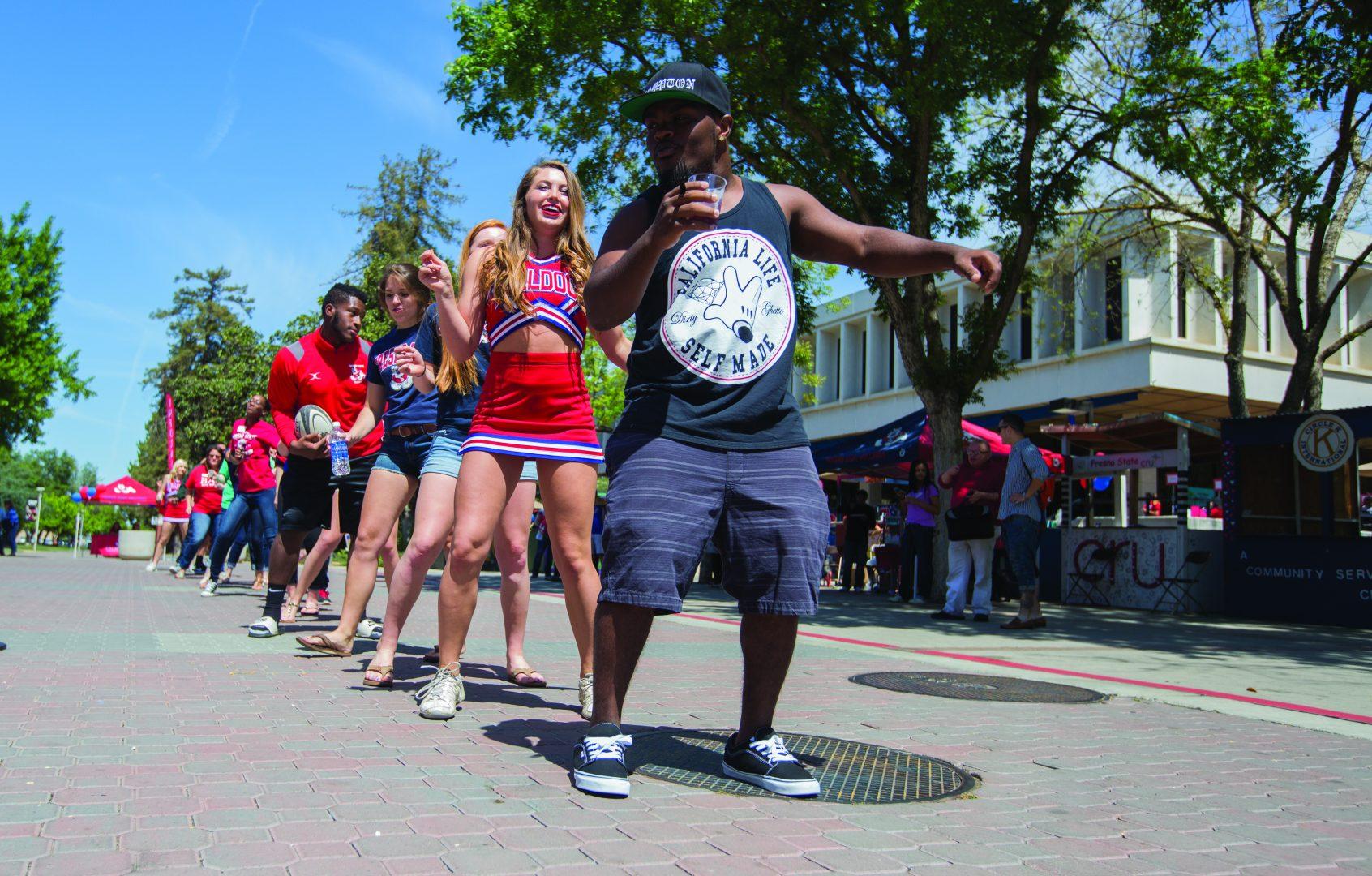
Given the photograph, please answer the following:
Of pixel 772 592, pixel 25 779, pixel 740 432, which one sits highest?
pixel 740 432

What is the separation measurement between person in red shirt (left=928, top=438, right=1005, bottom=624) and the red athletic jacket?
6.33 metres

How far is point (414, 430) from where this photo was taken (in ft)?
18.6

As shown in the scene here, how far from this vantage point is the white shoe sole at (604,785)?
299 centimetres

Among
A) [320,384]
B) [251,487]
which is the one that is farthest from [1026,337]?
[320,384]

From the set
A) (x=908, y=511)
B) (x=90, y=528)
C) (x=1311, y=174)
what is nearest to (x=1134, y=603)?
(x=908, y=511)

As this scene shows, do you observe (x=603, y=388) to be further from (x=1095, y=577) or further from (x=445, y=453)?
(x=445, y=453)

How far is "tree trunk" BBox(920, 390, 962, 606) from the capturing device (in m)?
13.9

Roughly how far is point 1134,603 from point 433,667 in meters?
11.5

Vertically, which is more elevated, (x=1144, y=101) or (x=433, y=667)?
(x=1144, y=101)

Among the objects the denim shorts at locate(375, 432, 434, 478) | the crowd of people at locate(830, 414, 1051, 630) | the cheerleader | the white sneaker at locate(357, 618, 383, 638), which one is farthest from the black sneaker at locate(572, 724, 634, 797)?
the crowd of people at locate(830, 414, 1051, 630)

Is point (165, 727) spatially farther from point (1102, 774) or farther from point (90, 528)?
point (90, 528)

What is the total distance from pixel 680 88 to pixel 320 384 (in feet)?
14.3

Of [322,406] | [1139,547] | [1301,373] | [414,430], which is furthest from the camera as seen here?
[1301,373]

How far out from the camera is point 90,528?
238 feet
